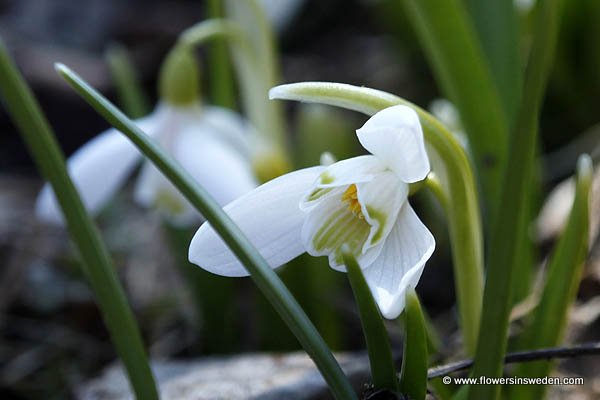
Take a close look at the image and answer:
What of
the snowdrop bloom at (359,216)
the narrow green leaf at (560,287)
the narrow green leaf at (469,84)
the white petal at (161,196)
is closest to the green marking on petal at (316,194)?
the snowdrop bloom at (359,216)

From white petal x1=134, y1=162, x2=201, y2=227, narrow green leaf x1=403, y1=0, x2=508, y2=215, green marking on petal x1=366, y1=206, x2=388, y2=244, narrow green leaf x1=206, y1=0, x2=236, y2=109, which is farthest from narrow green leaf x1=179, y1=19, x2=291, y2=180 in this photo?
green marking on petal x1=366, y1=206, x2=388, y2=244

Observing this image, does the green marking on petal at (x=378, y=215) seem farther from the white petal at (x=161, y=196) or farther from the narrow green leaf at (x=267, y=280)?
the white petal at (x=161, y=196)

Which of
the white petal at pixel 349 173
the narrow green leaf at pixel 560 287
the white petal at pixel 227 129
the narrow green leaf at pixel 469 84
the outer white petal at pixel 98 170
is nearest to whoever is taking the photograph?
the white petal at pixel 349 173

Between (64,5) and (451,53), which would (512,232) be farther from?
→ (64,5)

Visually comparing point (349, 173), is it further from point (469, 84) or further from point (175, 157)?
point (175, 157)

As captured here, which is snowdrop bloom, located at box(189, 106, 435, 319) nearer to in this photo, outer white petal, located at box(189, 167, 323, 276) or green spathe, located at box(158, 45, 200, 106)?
outer white petal, located at box(189, 167, 323, 276)
